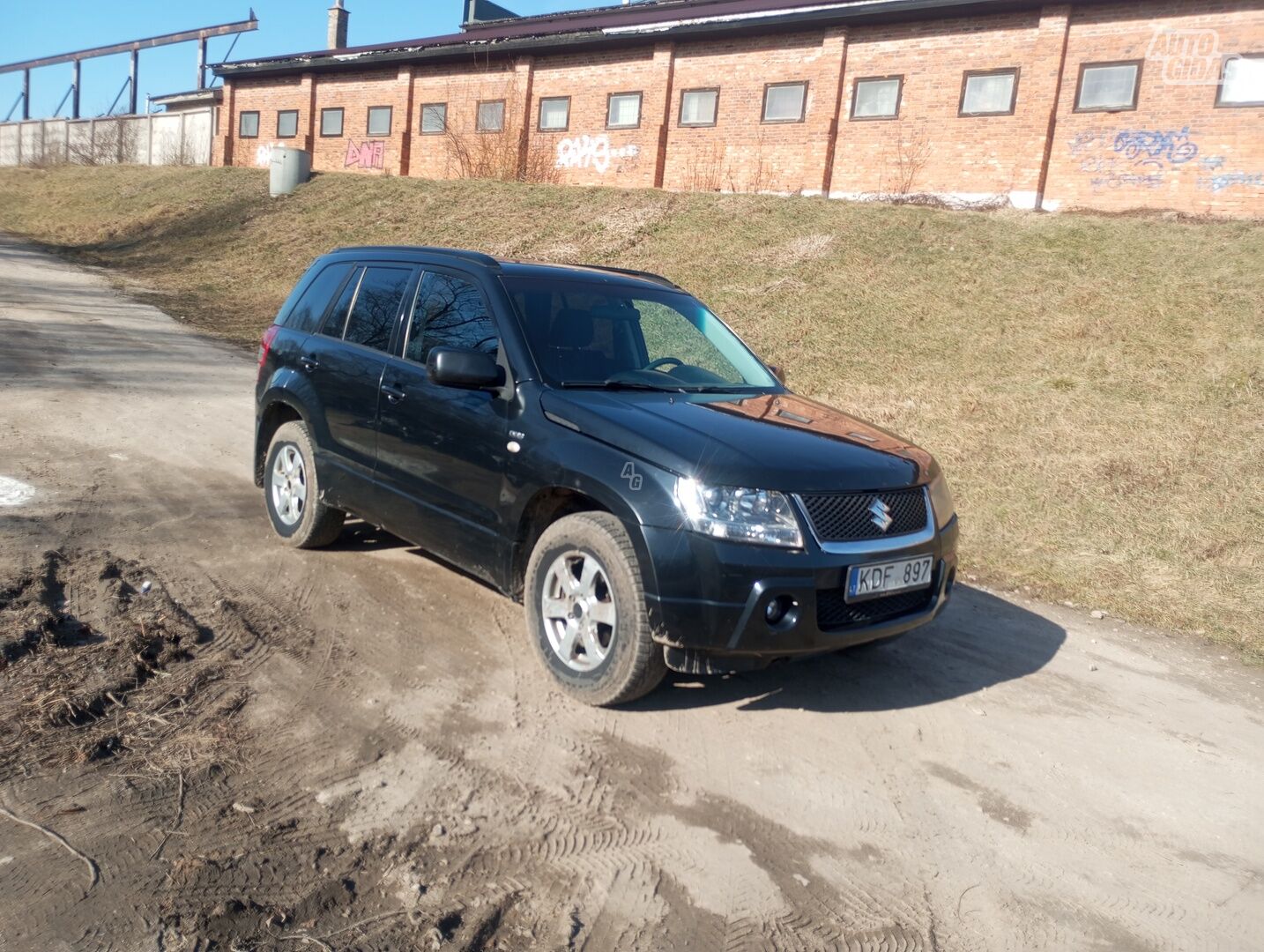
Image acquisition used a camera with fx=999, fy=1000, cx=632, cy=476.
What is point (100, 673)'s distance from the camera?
4.10 metres

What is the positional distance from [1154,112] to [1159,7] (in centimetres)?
186

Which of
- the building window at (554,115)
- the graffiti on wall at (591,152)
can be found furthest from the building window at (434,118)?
the graffiti on wall at (591,152)

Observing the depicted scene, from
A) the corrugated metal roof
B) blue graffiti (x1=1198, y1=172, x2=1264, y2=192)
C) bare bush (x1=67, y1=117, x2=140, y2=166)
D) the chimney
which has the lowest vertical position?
blue graffiti (x1=1198, y1=172, x2=1264, y2=192)

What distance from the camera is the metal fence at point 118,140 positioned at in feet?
122

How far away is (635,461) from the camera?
13.3 feet

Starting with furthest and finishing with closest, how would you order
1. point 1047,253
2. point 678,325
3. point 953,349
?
point 1047,253 → point 953,349 → point 678,325

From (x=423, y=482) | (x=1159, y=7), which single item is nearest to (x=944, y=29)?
(x=1159, y=7)

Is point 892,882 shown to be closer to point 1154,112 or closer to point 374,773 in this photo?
point 374,773

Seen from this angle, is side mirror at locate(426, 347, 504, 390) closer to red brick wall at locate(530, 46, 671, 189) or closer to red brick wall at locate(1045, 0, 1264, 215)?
red brick wall at locate(1045, 0, 1264, 215)

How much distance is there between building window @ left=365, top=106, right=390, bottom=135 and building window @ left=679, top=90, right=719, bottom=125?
11066 mm

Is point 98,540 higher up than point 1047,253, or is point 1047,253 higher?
point 1047,253

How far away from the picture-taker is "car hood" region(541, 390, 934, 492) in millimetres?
3943

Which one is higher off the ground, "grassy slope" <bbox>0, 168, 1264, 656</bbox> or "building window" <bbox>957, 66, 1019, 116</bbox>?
"building window" <bbox>957, 66, 1019, 116</bbox>

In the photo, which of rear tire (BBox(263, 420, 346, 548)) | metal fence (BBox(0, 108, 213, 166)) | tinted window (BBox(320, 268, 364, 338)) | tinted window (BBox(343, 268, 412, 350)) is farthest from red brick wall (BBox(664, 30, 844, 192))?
metal fence (BBox(0, 108, 213, 166))
